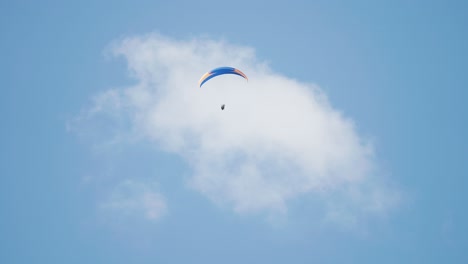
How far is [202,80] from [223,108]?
398 cm

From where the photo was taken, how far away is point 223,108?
41.3 metres

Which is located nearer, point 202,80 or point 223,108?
point 202,80

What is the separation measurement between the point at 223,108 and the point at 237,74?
3.82 metres

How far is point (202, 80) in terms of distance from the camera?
38500 millimetres

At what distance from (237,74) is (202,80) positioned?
311 centimetres

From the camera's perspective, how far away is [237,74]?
39062mm
